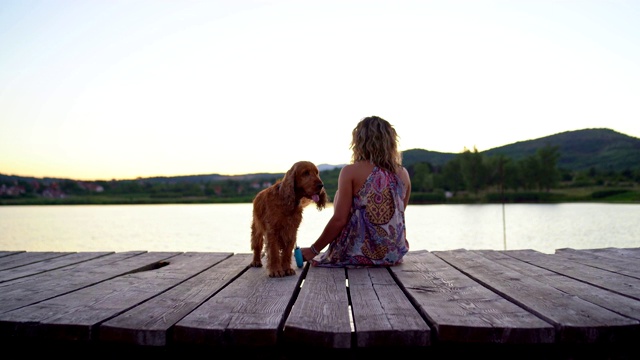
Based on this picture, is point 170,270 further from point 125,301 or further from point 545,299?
point 545,299

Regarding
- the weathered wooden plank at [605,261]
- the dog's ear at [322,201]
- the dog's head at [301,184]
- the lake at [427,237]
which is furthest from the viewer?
the lake at [427,237]

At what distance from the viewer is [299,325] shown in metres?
2.65

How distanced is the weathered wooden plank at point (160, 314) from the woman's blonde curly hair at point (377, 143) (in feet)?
6.17

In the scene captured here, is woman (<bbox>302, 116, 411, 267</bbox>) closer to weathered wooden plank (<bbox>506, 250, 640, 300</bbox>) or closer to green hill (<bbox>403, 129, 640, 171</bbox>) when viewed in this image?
weathered wooden plank (<bbox>506, 250, 640, 300</bbox>)

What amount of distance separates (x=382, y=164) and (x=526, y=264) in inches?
70.5

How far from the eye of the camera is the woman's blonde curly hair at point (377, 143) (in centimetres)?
500

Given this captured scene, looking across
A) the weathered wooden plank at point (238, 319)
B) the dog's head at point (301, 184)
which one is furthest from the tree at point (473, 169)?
the weathered wooden plank at point (238, 319)

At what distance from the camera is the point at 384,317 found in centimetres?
281

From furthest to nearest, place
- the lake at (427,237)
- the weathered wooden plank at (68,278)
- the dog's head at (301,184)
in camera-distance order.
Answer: the lake at (427,237)
the dog's head at (301,184)
the weathered wooden plank at (68,278)

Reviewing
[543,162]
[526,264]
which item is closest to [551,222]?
[543,162]

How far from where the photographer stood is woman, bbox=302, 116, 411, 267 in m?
4.97

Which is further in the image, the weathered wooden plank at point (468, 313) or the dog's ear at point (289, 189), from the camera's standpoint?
the dog's ear at point (289, 189)

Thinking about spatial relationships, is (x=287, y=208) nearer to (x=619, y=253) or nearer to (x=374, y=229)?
(x=374, y=229)

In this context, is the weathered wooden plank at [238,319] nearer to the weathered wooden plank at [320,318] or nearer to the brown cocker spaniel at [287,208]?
the weathered wooden plank at [320,318]
